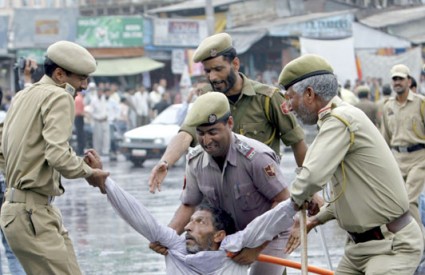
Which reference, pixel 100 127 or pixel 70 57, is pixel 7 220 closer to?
pixel 70 57

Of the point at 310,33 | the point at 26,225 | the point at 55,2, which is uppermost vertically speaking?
the point at 26,225

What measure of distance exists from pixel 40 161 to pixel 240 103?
4.94 feet

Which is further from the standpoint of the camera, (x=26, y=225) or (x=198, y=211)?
(x=26, y=225)

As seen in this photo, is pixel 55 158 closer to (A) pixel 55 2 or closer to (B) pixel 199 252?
(B) pixel 199 252

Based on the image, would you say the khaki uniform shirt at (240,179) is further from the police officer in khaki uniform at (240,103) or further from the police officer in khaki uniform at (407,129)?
the police officer in khaki uniform at (407,129)

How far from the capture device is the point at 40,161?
6801 millimetres

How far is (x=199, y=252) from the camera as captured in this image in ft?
21.0

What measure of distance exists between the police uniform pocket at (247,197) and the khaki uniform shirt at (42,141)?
87 cm

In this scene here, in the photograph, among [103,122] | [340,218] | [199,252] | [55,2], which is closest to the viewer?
[340,218]

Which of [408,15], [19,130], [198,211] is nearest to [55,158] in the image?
[19,130]

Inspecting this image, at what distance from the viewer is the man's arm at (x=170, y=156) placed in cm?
683

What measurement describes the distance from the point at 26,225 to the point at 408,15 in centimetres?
4287

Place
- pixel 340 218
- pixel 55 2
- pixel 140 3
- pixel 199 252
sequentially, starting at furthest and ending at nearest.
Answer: pixel 55 2
pixel 140 3
pixel 199 252
pixel 340 218

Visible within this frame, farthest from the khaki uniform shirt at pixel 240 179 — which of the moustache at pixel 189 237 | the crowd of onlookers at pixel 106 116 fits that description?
the crowd of onlookers at pixel 106 116
